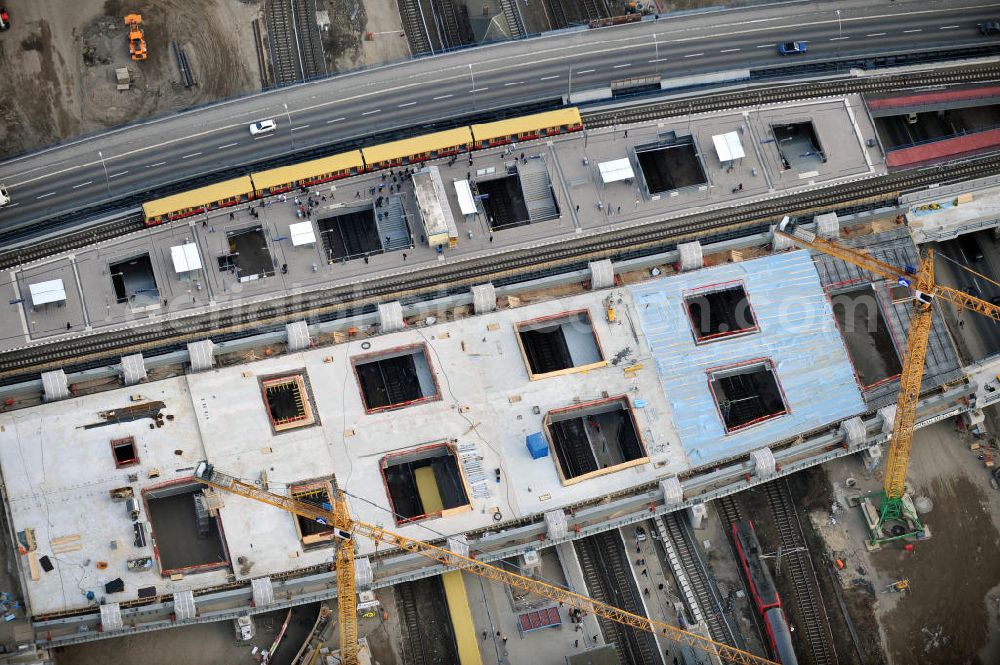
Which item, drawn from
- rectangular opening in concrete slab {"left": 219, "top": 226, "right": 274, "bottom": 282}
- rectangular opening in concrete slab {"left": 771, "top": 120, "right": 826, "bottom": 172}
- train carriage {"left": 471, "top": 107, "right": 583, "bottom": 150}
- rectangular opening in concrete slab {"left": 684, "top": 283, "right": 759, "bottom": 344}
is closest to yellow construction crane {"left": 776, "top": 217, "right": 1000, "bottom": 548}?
rectangular opening in concrete slab {"left": 684, "top": 283, "right": 759, "bottom": 344}

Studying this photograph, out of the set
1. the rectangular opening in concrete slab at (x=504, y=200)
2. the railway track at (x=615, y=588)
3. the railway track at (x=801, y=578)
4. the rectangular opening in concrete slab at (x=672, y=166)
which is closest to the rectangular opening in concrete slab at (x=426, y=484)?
the railway track at (x=615, y=588)

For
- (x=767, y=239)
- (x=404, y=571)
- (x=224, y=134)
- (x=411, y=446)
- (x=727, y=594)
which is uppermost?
(x=224, y=134)

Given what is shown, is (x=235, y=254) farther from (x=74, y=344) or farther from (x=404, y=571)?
(x=404, y=571)

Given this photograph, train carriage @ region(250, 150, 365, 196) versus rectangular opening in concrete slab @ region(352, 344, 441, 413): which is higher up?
train carriage @ region(250, 150, 365, 196)

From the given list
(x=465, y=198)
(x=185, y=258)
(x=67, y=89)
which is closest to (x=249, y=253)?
(x=185, y=258)

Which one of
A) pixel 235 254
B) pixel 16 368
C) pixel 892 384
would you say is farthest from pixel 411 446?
pixel 892 384

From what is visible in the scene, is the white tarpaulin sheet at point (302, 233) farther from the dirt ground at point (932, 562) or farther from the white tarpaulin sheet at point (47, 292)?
the dirt ground at point (932, 562)

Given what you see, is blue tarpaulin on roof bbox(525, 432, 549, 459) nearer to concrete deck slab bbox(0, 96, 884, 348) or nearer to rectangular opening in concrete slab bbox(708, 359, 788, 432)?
rectangular opening in concrete slab bbox(708, 359, 788, 432)
